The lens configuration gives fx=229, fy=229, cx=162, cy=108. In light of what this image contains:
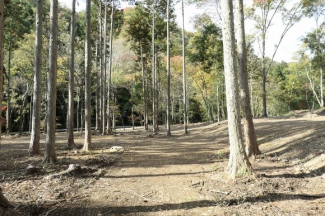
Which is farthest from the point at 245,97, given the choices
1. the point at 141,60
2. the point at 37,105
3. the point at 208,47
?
the point at 208,47

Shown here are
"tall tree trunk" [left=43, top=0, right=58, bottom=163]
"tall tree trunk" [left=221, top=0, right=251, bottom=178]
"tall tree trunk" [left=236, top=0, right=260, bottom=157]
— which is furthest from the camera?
"tall tree trunk" [left=236, top=0, right=260, bottom=157]

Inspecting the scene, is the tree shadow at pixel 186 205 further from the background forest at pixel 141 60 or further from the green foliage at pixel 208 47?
the green foliage at pixel 208 47

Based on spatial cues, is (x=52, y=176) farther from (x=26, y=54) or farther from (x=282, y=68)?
(x=282, y=68)

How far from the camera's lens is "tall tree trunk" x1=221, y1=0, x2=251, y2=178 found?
489 centimetres

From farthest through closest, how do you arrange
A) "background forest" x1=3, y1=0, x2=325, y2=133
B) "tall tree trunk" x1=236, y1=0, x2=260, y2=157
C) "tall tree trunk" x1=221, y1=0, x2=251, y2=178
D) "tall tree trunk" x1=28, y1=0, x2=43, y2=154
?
"background forest" x1=3, y1=0, x2=325, y2=133 → "tall tree trunk" x1=28, y1=0, x2=43, y2=154 → "tall tree trunk" x1=236, y1=0, x2=260, y2=157 → "tall tree trunk" x1=221, y1=0, x2=251, y2=178

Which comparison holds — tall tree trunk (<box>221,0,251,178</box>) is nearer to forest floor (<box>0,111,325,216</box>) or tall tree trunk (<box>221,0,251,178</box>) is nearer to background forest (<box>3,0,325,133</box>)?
forest floor (<box>0,111,325,216</box>)

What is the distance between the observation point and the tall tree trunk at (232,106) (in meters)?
Answer: 4.89

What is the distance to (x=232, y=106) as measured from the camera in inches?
198

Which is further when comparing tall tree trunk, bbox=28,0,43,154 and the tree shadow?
tall tree trunk, bbox=28,0,43,154

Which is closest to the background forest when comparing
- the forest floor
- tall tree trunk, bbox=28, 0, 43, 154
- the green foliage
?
the green foliage

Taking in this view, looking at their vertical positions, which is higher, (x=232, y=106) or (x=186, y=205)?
(x=232, y=106)

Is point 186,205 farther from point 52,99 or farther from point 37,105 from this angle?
point 37,105

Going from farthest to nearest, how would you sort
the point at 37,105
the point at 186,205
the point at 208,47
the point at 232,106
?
the point at 208,47, the point at 37,105, the point at 232,106, the point at 186,205

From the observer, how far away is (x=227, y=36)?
5.16m
